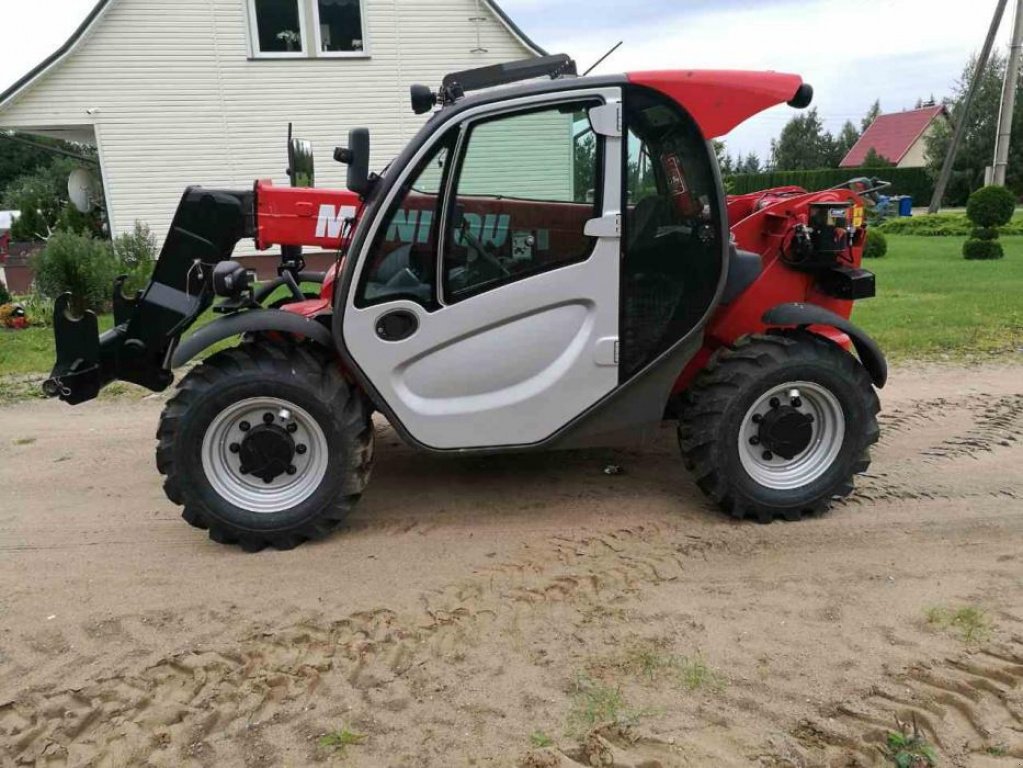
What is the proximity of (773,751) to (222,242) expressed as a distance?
3.58 meters

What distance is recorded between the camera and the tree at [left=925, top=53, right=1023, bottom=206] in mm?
36781

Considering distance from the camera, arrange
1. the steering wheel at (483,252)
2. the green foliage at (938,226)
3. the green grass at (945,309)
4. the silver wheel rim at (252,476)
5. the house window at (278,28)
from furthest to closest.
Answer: the green foliage at (938,226) → the house window at (278,28) → the green grass at (945,309) → the silver wheel rim at (252,476) → the steering wheel at (483,252)

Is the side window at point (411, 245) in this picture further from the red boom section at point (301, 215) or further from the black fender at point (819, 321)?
Answer: the black fender at point (819, 321)

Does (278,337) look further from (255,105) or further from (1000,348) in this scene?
(255,105)

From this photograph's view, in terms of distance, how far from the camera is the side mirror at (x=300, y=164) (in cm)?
507

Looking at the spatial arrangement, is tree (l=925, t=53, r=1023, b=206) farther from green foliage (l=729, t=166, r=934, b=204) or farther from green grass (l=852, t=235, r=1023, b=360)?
green grass (l=852, t=235, r=1023, b=360)

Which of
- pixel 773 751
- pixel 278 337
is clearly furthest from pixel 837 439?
pixel 278 337

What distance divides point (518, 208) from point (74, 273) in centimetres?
963

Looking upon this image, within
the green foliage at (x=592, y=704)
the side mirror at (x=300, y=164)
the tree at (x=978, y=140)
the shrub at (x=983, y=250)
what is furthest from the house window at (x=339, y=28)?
the tree at (x=978, y=140)

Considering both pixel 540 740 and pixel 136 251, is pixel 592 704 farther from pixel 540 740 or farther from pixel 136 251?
pixel 136 251

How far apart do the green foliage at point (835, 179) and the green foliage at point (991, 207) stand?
16.0 m

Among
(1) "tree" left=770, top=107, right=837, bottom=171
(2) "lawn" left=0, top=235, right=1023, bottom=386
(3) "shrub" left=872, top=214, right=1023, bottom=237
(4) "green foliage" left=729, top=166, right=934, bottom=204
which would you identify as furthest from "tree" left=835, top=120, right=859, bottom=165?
(2) "lawn" left=0, top=235, right=1023, bottom=386

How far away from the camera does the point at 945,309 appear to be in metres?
9.90

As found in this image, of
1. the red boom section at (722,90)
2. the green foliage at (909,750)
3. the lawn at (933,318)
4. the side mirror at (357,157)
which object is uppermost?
the red boom section at (722,90)
